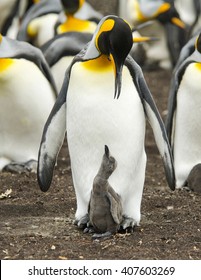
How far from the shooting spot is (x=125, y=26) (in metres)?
5.13

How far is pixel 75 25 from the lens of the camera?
9789mm

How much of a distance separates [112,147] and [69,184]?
159 cm

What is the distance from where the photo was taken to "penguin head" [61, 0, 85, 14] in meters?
9.67

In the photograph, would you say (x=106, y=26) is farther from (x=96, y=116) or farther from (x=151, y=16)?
(x=151, y=16)

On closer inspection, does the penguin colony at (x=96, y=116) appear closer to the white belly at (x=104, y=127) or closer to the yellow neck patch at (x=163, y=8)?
the white belly at (x=104, y=127)

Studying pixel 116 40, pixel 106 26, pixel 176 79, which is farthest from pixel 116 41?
pixel 176 79

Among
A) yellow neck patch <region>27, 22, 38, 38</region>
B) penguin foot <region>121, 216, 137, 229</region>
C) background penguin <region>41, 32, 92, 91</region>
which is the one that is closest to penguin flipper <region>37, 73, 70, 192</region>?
penguin foot <region>121, 216, 137, 229</region>

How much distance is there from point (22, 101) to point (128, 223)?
2077 mm

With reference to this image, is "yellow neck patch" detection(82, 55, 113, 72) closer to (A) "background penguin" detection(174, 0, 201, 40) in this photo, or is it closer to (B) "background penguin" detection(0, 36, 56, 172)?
(B) "background penguin" detection(0, 36, 56, 172)

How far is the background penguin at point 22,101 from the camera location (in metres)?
7.04

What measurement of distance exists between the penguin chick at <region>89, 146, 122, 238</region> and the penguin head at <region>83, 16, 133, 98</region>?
1.41 feet

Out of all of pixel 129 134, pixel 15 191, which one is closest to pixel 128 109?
pixel 129 134

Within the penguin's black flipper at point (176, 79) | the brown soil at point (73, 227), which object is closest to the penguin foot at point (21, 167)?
the brown soil at point (73, 227)

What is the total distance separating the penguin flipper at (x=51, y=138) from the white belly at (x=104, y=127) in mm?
119
